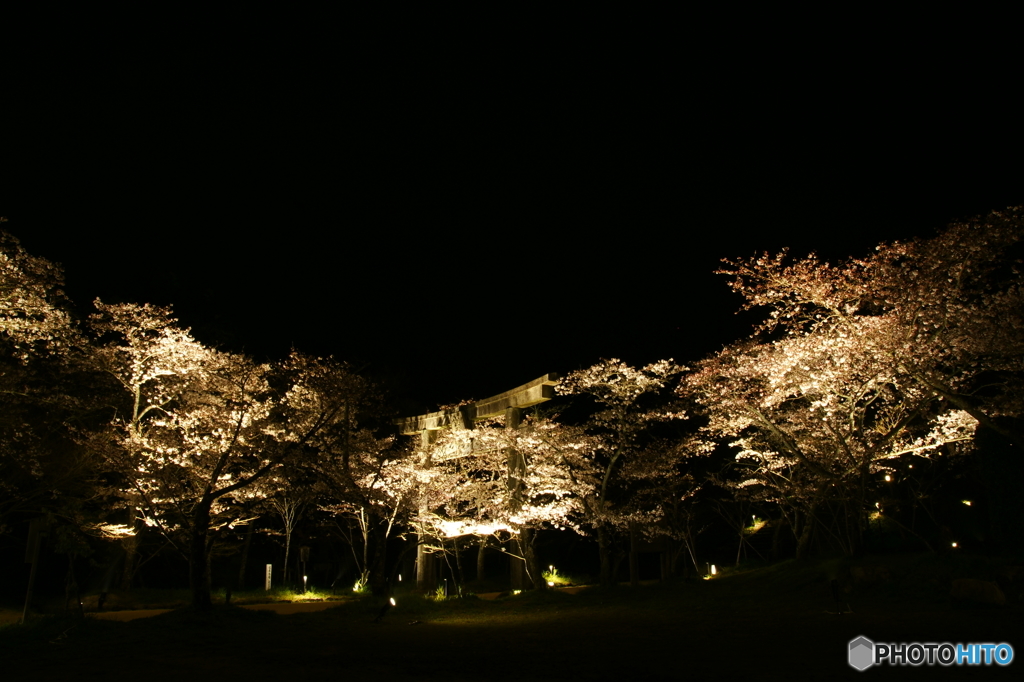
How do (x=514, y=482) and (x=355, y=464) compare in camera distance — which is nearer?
(x=355, y=464)

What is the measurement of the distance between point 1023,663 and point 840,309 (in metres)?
8.92

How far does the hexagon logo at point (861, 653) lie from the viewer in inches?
267

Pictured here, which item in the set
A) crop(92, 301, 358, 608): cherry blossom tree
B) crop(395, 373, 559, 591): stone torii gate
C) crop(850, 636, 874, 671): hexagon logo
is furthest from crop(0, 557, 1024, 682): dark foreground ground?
crop(395, 373, 559, 591): stone torii gate

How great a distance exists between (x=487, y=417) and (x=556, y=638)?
29.7ft

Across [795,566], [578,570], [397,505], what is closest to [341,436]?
[397,505]

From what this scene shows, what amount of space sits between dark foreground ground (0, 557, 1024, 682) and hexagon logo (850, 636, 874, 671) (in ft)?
0.46

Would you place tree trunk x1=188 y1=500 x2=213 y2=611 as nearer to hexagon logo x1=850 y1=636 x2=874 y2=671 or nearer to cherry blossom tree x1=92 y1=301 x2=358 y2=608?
cherry blossom tree x1=92 y1=301 x2=358 y2=608

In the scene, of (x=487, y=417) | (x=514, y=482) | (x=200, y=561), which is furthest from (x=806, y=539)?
(x=200, y=561)

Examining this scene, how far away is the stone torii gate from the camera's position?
1670 cm

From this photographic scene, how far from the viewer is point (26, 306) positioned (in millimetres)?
12367

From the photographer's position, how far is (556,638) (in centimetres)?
959

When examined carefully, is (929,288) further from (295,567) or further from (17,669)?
(295,567)
